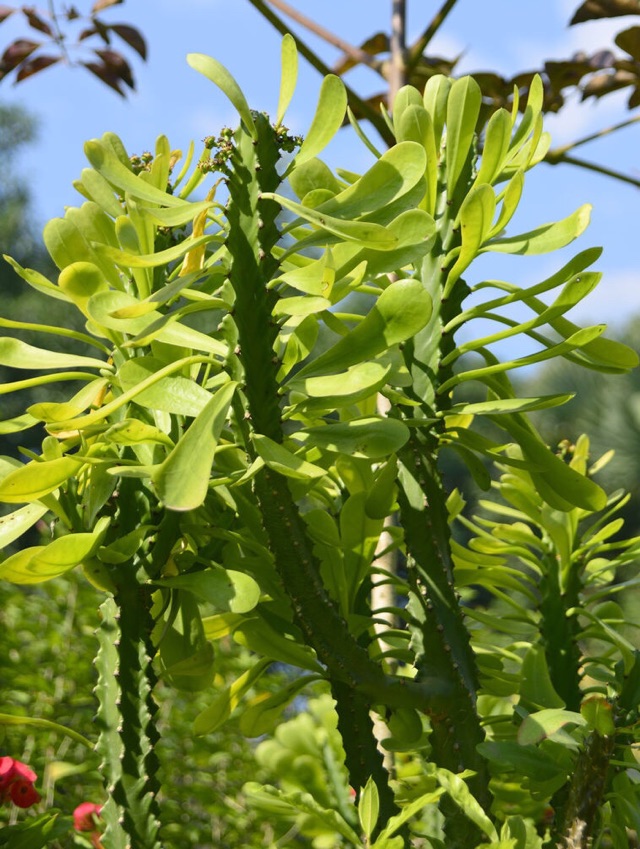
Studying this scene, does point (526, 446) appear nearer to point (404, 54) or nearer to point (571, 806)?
point (571, 806)

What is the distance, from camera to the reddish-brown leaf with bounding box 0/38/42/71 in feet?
4.10

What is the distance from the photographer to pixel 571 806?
440 mm

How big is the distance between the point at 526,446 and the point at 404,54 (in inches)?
30.2

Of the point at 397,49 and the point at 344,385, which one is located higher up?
the point at 397,49

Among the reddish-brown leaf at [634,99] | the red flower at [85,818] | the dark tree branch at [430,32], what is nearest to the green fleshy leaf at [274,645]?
the red flower at [85,818]

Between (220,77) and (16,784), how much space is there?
1.72 ft

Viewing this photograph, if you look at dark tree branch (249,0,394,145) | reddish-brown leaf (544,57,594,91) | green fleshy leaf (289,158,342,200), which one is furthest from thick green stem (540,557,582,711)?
reddish-brown leaf (544,57,594,91)

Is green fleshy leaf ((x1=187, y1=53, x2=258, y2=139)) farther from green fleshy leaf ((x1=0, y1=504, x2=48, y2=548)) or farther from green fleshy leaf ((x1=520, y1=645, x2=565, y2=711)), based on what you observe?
green fleshy leaf ((x1=520, y1=645, x2=565, y2=711))

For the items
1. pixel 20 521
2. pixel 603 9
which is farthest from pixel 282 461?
pixel 603 9

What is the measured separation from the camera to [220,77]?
0.44 metres

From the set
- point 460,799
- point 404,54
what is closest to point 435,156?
point 460,799

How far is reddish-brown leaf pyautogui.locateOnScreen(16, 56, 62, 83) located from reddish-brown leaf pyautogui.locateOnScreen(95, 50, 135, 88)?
71 millimetres

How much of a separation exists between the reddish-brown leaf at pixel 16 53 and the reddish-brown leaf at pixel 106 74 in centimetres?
7

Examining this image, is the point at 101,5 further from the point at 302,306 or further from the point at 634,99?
the point at 302,306
